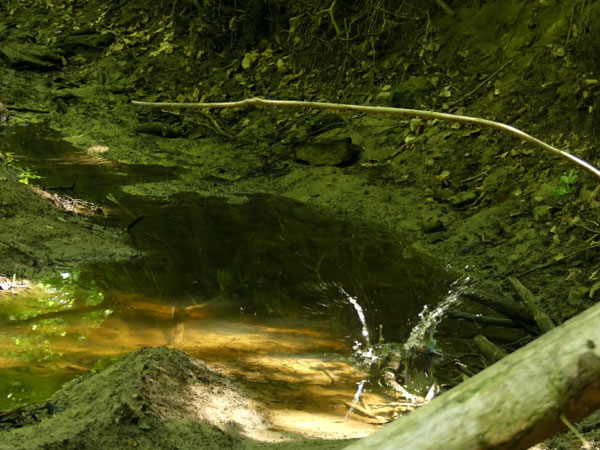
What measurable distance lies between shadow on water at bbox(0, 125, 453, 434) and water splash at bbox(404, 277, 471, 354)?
0.07 meters

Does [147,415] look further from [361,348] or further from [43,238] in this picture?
[43,238]

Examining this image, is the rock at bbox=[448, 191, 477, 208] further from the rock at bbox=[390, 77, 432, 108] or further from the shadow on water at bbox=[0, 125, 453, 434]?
the rock at bbox=[390, 77, 432, 108]

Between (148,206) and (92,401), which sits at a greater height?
(92,401)

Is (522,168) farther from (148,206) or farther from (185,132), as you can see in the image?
(185,132)

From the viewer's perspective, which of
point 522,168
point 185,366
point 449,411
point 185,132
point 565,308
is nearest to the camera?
point 449,411

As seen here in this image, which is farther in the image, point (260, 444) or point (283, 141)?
point (283, 141)

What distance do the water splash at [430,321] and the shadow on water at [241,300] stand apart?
0.07 meters

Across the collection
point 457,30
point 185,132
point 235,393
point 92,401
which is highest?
point 457,30

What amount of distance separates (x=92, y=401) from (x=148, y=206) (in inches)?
156

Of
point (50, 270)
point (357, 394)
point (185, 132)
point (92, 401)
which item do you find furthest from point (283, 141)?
point (92, 401)

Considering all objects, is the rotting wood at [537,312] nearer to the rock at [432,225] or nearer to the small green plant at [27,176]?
the rock at [432,225]

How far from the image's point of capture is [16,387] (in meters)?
3.36

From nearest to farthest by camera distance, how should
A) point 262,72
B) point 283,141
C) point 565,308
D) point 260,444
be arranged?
1. point 260,444
2. point 565,308
3. point 283,141
4. point 262,72

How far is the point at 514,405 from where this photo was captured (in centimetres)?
148
